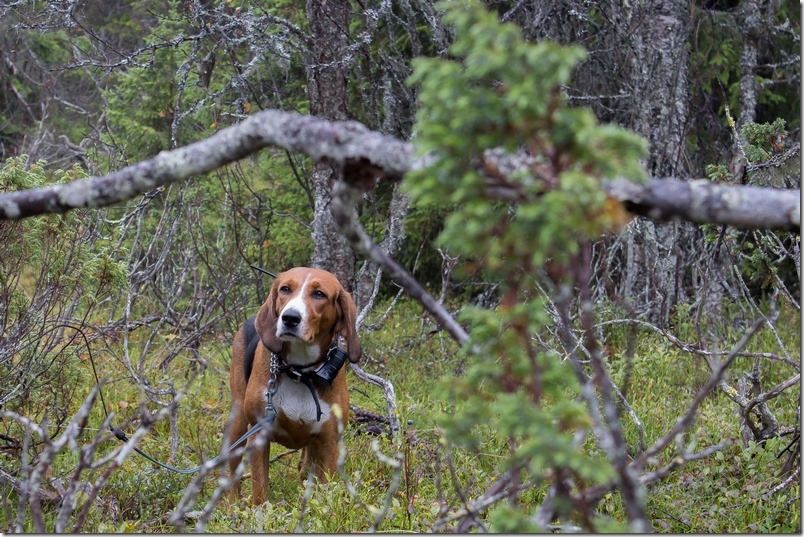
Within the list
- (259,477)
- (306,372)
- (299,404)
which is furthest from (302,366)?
(259,477)

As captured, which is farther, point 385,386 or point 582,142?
point 385,386

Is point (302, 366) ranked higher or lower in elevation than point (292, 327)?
lower

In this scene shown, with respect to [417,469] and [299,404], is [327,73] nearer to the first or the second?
[299,404]

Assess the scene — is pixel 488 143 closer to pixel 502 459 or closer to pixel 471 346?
pixel 471 346

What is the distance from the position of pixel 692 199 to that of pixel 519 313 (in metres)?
0.45

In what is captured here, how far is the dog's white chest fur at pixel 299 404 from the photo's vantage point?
15.7 feet

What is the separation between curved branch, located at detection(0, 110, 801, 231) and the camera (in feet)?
5.95

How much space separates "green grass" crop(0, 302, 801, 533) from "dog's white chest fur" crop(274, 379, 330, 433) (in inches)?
14.0

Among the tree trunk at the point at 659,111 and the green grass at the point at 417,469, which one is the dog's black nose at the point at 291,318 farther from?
the tree trunk at the point at 659,111

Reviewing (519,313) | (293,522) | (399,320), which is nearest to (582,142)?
(519,313)

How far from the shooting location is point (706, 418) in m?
5.11

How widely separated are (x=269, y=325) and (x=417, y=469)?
113 cm

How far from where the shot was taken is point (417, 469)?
4734 mm

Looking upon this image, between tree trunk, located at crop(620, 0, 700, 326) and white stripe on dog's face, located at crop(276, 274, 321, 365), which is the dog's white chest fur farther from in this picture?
tree trunk, located at crop(620, 0, 700, 326)
